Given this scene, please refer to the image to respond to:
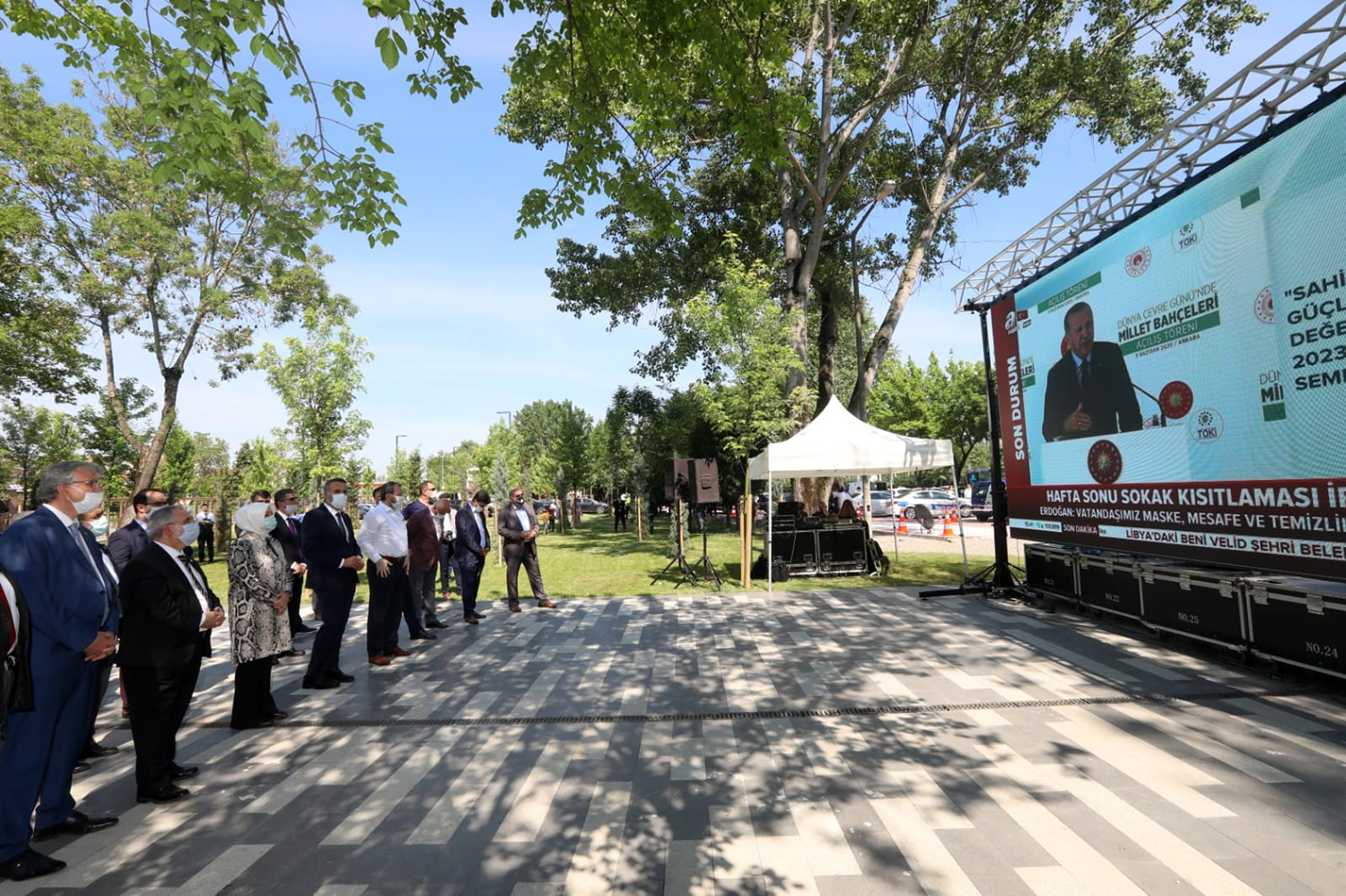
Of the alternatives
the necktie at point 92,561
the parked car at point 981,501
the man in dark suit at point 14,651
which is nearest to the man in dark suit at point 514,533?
the necktie at point 92,561

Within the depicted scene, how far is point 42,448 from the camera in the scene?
37.6m

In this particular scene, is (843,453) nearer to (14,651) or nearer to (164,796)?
(164,796)

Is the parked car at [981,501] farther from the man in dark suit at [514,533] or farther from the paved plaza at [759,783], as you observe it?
the man in dark suit at [514,533]

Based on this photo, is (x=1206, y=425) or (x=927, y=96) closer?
(x=1206, y=425)

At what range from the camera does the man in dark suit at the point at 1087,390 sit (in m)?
7.29

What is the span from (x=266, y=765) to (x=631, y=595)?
289 inches

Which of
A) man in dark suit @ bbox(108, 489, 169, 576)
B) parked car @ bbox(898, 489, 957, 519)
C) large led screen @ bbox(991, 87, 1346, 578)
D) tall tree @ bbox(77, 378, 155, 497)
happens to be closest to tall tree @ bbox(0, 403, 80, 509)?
tall tree @ bbox(77, 378, 155, 497)

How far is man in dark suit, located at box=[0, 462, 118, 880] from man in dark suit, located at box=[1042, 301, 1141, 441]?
925cm

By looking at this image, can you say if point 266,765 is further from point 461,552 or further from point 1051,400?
point 1051,400

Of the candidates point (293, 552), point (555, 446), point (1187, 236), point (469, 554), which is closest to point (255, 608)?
point (293, 552)

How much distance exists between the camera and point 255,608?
492cm

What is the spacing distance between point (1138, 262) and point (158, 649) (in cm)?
945

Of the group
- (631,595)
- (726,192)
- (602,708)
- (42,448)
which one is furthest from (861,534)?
(42,448)

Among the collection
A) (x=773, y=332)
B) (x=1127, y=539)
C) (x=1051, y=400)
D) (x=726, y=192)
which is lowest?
(x=1127, y=539)
